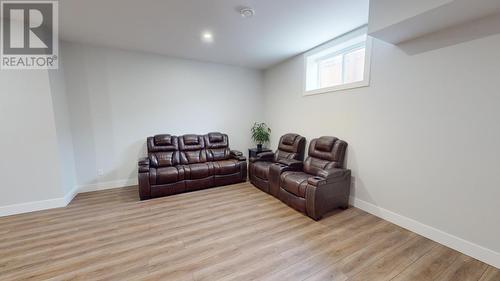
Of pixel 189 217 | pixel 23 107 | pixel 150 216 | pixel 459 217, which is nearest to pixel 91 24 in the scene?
pixel 23 107

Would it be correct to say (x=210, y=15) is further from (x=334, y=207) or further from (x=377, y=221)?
(x=377, y=221)

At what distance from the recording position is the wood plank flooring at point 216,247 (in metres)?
1.73

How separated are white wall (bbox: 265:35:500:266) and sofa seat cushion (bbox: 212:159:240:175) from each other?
82.5 inches

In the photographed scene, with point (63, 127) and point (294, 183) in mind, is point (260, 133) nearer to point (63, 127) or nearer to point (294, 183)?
point (294, 183)

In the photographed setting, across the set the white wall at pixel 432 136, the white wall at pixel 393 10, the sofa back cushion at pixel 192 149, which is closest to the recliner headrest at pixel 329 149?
the white wall at pixel 432 136

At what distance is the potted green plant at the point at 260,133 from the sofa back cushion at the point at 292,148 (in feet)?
3.03

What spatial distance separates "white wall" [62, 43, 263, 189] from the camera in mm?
3604

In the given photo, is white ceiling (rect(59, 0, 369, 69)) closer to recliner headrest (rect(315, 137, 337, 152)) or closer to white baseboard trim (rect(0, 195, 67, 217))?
recliner headrest (rect(315, 137, 337, 152))

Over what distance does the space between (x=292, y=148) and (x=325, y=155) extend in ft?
2.67

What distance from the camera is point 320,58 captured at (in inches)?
149

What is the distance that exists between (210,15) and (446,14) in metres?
2.46

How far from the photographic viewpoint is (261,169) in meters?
3.73

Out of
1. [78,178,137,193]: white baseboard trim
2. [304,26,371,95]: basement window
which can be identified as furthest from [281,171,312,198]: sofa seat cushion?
[78,178,137,193]: white baseboard trim

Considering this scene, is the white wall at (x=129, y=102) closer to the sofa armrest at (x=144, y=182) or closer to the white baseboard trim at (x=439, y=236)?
the sofa armrest at (x=144, y=182)
